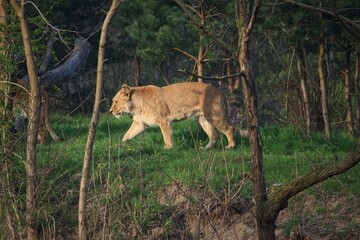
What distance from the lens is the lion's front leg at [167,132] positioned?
14.8 metres

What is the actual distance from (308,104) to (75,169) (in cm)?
496

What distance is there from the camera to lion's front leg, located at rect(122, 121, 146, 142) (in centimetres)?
1534

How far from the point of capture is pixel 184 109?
1559cm

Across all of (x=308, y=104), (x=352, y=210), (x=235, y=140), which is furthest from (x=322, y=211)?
(x=308, y=104)

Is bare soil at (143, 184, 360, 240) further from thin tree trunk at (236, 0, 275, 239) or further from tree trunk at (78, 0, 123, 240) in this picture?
thin tree trunk at (236, 0, 275, 239)

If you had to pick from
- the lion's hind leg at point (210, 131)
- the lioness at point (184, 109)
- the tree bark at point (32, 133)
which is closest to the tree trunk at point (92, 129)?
the tree bark at point (32, 133)

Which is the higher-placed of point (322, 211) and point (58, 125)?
point (58, 125)

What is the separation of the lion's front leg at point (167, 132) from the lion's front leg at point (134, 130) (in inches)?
12.9

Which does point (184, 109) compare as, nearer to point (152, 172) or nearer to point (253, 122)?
point (152, 172)

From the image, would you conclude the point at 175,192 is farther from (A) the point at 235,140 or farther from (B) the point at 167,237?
(A) the point at 235,140

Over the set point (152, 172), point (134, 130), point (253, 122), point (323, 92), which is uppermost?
point (323, 92)

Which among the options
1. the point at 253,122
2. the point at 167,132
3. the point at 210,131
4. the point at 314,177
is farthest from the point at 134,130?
the point at 314,177

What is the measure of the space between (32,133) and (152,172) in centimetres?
234

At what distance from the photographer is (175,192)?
41.1 feet
